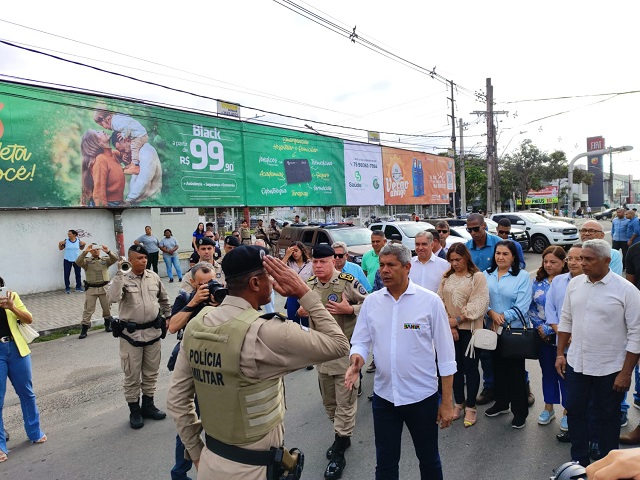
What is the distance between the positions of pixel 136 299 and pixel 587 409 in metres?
4.31

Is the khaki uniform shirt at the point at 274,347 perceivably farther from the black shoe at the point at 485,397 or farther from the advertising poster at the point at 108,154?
the advertising poster at the point at 108,154

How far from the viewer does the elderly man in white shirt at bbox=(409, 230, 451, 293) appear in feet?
15.2

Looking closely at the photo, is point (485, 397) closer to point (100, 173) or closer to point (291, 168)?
point (100, 173)

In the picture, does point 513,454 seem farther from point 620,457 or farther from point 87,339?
point 87,339

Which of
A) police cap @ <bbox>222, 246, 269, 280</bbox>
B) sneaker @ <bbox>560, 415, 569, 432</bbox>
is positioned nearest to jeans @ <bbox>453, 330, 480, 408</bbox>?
sneaker @ <bbox>560, 415, 569, 432</bbox>

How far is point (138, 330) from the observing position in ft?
14.8

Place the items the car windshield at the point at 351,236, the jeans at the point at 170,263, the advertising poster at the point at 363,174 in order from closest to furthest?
the car windshield at the point at 351,236, the jeans at the point at 170,263, the advertising poster at the point at 363,174

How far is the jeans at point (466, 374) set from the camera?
4.16m

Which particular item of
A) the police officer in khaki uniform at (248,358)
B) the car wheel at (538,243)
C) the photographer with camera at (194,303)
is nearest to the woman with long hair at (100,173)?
the photographer with camera at (194,303)

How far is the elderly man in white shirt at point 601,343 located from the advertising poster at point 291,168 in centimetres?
1603

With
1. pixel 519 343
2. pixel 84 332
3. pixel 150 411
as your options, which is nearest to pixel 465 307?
pixel 519 343

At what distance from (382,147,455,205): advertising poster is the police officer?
2202cm

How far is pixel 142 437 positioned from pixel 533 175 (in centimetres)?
4572

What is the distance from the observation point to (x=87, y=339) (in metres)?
8.44
